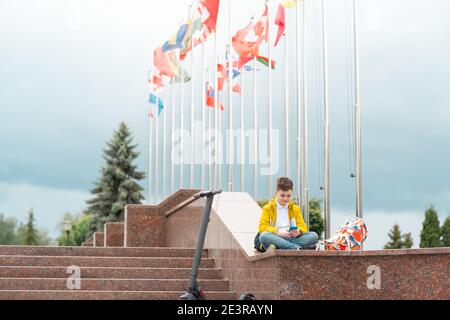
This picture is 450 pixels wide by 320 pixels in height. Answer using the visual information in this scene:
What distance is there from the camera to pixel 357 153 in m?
13.7

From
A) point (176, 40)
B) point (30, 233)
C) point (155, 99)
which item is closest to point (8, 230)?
point (30, 233)

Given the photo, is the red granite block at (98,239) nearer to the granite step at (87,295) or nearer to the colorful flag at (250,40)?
the colorful flag at (250,40)

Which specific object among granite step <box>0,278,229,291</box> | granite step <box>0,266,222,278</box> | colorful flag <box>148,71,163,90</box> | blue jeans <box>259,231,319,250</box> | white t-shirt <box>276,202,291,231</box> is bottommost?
granite step <box>0,278,229,291</box>

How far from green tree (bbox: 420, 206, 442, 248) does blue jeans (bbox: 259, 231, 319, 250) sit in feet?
135

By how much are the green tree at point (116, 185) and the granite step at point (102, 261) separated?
3422cm

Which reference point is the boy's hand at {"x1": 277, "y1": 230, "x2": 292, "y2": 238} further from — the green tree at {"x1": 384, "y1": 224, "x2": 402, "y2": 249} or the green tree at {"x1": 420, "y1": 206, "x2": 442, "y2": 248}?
the green tree at {"x1": 384, "y1": 224, "x2": 402, "y2": 249}

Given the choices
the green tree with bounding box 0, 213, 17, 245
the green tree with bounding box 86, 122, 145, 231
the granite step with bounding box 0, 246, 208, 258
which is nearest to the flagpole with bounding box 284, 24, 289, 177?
the granite step with bounding box 0, 246, 208, 258

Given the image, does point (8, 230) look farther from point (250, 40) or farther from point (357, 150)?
point (357, 150)

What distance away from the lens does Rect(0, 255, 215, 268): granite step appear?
40.2ft

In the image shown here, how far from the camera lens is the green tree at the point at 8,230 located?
253 feet
